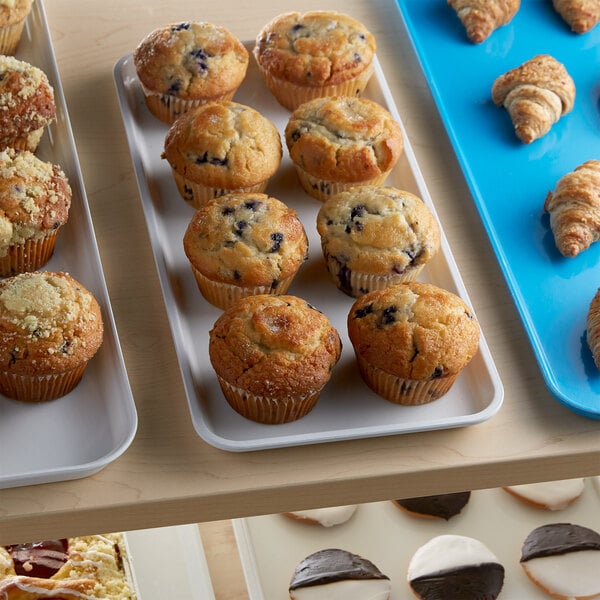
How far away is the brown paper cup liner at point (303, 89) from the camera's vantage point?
82.4 inches

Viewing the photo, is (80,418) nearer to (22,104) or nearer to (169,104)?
(22,104)

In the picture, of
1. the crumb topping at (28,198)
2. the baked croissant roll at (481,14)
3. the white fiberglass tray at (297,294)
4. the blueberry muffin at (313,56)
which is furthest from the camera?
the baked croissant roll at (481,14)

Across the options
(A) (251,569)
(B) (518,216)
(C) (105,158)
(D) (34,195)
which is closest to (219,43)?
(C) (105,158)

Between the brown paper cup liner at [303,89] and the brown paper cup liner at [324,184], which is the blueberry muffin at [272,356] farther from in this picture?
the brown paper cup liner at [303,89]

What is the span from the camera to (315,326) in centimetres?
163

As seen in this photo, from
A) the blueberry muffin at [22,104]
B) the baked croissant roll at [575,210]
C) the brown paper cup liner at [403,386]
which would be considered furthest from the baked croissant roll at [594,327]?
the blueberry muffin at [22,104]

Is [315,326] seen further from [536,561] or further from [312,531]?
→ [536,561]

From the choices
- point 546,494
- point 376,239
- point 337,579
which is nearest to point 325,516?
point 337,579

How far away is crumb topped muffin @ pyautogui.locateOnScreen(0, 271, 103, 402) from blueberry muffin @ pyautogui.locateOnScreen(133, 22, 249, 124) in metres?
0.57

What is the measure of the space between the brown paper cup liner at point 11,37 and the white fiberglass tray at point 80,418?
497 millimetres

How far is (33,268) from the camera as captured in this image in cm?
179

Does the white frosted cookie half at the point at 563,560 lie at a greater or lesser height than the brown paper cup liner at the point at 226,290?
lesser

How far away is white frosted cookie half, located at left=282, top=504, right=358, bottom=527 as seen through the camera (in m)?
1.99

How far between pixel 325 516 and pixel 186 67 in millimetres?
954
